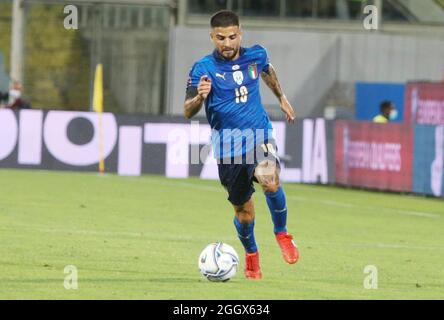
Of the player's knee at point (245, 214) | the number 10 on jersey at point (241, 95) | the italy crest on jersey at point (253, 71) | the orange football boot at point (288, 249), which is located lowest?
the orange football boot at point (288, 249)

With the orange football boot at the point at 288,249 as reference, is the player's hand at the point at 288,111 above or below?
above

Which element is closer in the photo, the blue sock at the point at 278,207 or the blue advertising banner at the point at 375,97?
the blue sock at the point at 278,207

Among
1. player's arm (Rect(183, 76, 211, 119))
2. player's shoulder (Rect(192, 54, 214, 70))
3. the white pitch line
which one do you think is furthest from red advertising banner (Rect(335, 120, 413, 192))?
player's arm (Rect(183, 76, 211, 119))

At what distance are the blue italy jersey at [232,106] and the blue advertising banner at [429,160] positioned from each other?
1379cm

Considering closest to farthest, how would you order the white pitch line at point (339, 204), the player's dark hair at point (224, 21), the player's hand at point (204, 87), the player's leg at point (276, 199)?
the player's hand at point (204, 87)
the player's dark hair at point (224, 21)
the player's leg at point (276, 199)
the white pitch line at point (339, 204)

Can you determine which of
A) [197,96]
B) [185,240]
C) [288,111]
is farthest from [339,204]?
[197,96]

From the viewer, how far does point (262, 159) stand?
12.8 meters

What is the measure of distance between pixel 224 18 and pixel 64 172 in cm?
1755

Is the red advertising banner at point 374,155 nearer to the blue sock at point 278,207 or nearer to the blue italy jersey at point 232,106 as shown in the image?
the blue sock at point 278,207

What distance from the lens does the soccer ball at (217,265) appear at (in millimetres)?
12359

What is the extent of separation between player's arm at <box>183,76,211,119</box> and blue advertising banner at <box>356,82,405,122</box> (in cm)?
2365

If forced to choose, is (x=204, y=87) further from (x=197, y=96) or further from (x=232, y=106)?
(x=232, y=106)

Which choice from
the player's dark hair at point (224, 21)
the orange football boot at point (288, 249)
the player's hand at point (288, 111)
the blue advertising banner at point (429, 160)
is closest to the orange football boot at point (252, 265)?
the orange football boot at point (288, 249)
